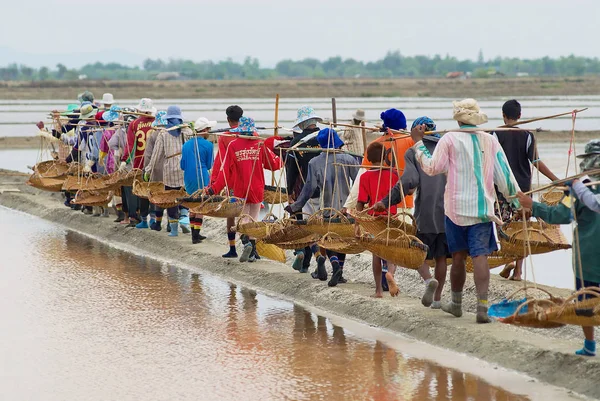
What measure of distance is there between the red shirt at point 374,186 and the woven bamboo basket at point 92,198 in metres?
6.37

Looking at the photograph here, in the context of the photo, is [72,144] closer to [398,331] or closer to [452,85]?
[398,331]

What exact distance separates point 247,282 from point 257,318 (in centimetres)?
186

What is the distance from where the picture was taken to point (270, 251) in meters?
11.2

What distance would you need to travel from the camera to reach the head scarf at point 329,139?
10.3 metres

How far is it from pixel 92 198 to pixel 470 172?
26.9ft

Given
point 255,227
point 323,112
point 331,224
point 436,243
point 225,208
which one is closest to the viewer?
point 436,243

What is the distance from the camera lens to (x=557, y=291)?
9.65 m

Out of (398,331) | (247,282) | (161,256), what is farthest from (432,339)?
(161,256)

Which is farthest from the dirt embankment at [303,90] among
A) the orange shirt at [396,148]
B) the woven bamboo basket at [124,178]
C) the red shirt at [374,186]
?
the orange shirt at [396,148]

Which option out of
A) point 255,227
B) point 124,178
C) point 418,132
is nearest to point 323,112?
point 124,178

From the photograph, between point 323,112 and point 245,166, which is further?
point 323,112

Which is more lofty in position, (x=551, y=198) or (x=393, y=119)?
(x=393, y=119)

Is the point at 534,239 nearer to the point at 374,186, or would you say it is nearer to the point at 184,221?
the point at 374,186

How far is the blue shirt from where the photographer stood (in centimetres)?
1307
